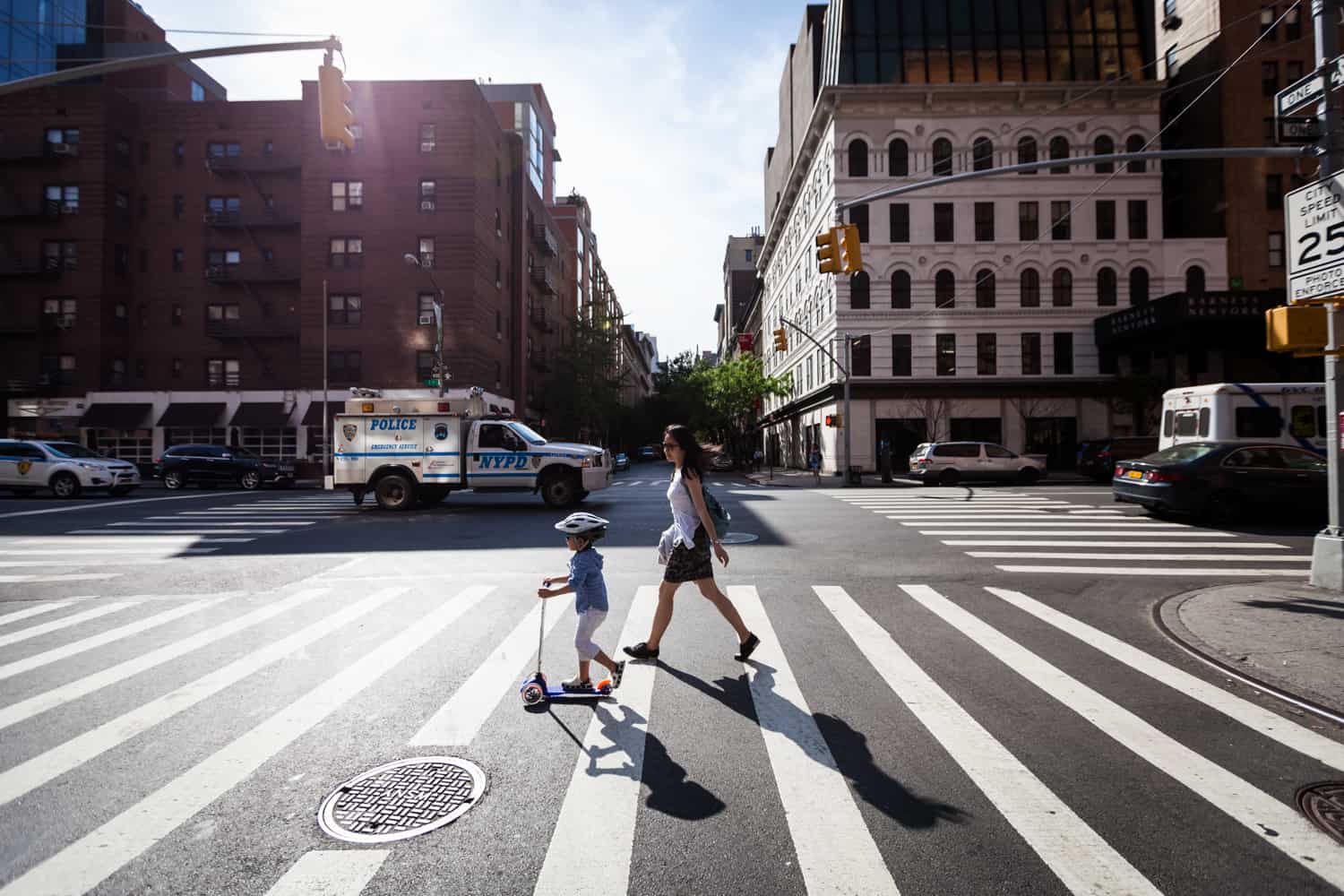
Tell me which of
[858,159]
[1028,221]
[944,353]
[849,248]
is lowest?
[849,248]

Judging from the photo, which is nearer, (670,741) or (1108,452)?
(670,741)

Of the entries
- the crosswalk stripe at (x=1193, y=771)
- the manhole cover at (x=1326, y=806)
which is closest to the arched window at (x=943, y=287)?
the crosswalk stripe at (x=1193, y=771)

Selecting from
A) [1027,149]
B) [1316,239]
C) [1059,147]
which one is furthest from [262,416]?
[1059,147]

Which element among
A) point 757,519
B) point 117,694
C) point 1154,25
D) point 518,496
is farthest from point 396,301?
point 1154,25

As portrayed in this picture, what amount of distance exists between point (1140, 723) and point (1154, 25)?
165ft

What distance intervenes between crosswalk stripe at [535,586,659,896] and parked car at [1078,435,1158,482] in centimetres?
2587

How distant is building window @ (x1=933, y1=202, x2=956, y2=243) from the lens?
36.5m

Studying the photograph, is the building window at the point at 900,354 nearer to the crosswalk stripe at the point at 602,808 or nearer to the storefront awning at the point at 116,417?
the crosswalk stripe at the point at 602,808

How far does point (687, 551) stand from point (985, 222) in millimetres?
37166

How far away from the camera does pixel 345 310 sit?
128 feet

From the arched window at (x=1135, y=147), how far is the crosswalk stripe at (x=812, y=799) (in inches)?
1649

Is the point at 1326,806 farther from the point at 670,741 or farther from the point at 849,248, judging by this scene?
the point at 849,248

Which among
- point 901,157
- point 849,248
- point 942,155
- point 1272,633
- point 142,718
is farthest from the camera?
point 901,157

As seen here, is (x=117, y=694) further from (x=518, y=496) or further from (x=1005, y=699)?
(x=518, y=496)
